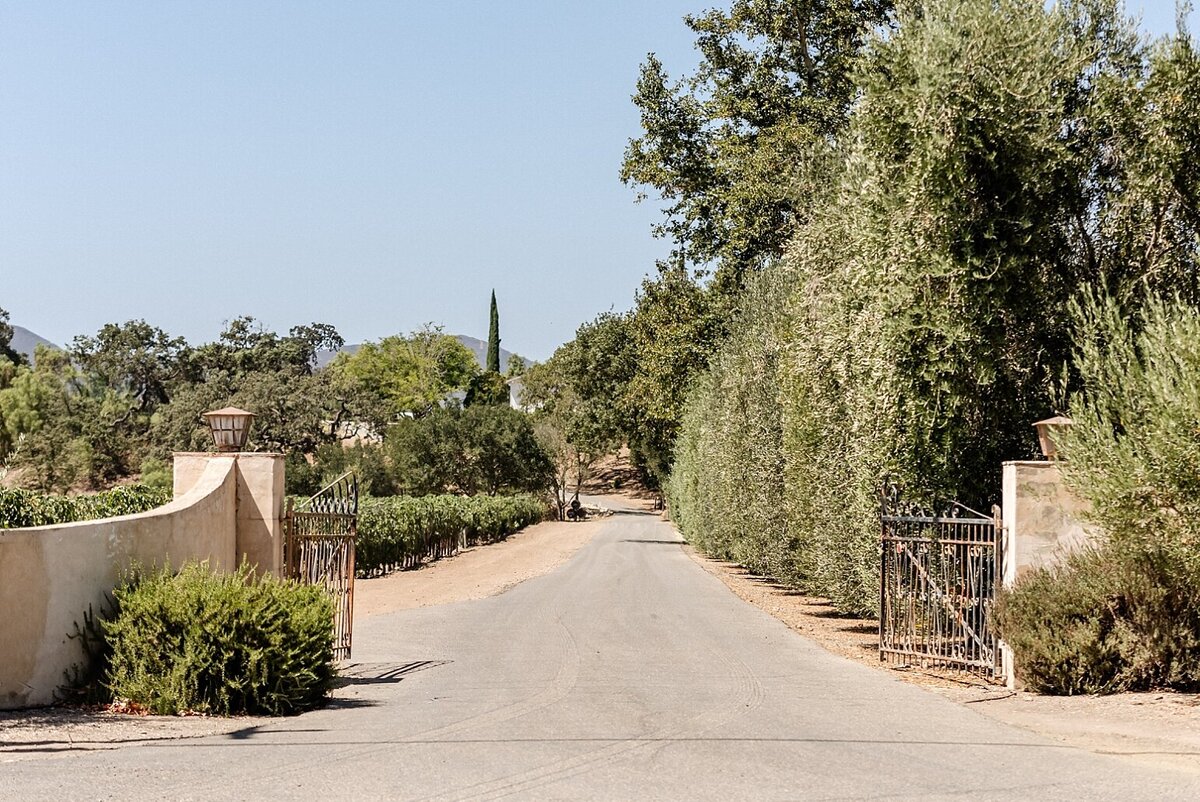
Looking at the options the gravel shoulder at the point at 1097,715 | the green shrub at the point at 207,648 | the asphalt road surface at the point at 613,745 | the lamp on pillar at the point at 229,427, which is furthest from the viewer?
the lamp on pillar at the point at 229,427

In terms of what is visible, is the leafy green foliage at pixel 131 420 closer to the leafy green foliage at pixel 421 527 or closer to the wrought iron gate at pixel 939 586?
the leafy green foliage at pixel 421 527

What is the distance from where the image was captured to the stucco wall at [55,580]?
9.41 meters

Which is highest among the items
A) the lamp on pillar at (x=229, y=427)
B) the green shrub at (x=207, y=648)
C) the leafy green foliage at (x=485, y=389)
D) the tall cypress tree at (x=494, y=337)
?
the tall cypress tree at (x=494, y=337)

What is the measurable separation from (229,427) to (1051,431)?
29.8 feet

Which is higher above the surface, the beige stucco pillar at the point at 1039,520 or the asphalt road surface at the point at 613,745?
the beige stucco pillar at the point at 1039,520

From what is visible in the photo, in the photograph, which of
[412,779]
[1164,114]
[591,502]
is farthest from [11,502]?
[591,502]

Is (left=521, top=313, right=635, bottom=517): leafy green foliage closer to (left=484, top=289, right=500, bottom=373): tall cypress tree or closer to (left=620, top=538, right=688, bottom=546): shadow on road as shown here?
(left=620, top=538, right=688, bottom=546): shadow on road

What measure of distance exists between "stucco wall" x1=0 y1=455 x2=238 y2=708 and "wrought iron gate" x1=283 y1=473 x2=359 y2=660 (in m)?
1.98

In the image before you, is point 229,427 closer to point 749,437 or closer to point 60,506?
point 60,506

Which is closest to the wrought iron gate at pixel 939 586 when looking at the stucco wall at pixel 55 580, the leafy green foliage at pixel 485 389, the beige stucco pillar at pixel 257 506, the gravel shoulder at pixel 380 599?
the gravel shoulder at pixel 380 599

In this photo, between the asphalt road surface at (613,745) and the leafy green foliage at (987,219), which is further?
the leafy green foliage at (987,219)

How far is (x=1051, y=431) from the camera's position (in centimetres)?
1200

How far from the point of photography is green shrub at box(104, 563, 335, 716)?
9891 mm

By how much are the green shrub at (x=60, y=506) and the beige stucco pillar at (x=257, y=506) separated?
284 centimetres
